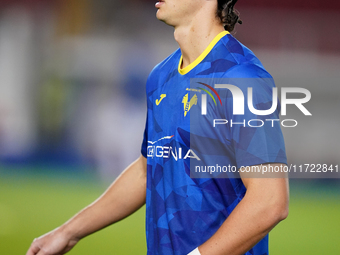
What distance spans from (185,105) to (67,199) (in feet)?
13.7

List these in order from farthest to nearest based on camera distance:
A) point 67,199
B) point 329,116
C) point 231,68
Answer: point 329,116 → point 67,199 → point 231,68

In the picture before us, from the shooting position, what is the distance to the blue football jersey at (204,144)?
90 centimetres

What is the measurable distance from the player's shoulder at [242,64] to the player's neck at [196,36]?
0.05 m

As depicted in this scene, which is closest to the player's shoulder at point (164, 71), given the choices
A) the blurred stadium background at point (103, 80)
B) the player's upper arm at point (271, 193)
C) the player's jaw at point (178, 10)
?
the player's jaw at point (178, 10)

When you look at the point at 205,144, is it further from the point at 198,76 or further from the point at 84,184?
the point at 84,184

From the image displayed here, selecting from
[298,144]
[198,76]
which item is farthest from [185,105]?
[298,144]

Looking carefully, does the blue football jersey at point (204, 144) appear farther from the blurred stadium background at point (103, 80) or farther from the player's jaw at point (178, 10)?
the blurred stadium background at point (103, 80)

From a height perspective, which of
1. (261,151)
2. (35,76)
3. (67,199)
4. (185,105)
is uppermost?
(35,76)

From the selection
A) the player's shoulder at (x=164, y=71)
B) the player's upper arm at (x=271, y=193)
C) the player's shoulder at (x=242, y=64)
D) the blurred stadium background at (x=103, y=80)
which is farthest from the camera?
the blurred stadium background at (x=103, y=80)

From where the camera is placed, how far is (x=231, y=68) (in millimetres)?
983

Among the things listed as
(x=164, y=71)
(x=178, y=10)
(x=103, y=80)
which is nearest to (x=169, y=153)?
(x=164, y=71)

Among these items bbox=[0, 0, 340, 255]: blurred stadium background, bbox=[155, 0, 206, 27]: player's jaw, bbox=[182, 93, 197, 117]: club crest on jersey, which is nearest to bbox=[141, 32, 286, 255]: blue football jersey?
bbox=[182, 93, 197, 117]: club crest on jersey

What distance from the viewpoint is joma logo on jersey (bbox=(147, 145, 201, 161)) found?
105 cm

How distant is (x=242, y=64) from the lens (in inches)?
Result: 38.4
